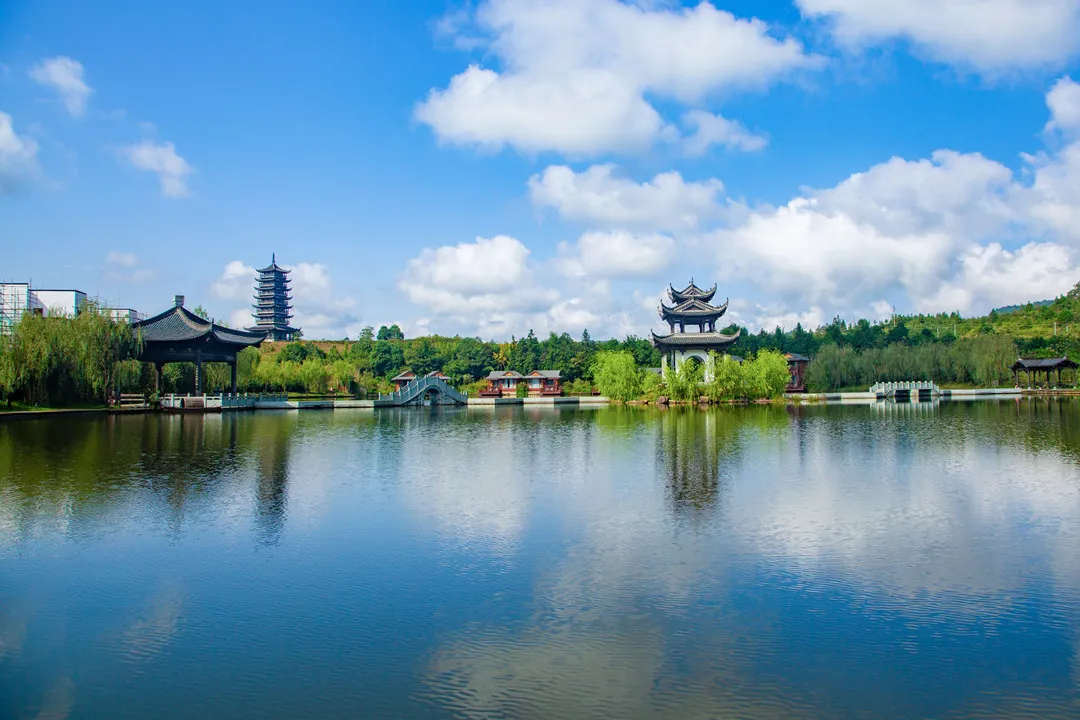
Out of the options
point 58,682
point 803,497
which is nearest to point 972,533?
point 803,497

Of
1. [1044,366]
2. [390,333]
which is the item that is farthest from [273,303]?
A: [1044,366]

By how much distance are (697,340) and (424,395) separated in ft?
53.1

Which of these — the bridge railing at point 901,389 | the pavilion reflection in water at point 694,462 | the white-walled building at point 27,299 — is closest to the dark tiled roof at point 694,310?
the bridge railing at point 901,389

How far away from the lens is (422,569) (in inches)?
296

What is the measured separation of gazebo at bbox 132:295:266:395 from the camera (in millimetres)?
35000

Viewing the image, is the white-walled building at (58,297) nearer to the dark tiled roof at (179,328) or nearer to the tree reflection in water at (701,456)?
the dark tiled roof at (179,328)

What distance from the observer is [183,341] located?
115 feet

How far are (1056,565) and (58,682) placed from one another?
333 inches

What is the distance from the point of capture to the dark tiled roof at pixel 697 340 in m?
44.0

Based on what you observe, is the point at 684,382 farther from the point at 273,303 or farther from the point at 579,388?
the point at 273,303

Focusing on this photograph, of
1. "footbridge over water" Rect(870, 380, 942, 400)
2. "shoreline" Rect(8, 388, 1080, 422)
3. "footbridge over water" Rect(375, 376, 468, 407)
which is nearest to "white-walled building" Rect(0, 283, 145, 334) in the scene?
"shoreline" Rect(8, 388, 1080, 422)

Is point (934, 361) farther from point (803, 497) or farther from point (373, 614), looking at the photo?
point (373, 614)

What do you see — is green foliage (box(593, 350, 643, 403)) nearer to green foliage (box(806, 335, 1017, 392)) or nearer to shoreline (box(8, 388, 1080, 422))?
shoreline (box(8, 388, 1080, 422))

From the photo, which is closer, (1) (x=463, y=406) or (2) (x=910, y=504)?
(2) (x=910, y=504)
